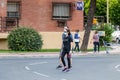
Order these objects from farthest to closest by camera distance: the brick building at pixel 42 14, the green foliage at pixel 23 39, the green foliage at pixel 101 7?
the green foliage at pixel 101 7
the brick building at pixel 42 14
the green foliage at pixel 23 39

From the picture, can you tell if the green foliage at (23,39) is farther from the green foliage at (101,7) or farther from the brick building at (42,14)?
the green foliage at (101,7)

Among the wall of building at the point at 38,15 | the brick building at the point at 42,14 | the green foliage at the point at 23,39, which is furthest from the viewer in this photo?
the wall of building at the point at 38,15

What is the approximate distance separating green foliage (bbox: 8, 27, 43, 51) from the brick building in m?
3.36

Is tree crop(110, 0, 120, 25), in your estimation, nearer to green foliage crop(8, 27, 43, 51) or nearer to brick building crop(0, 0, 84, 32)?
brick building crop(0, 0, 84, 32)

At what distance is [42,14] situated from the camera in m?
40.3

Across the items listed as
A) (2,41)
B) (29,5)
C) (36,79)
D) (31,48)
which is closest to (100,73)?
(36,79)

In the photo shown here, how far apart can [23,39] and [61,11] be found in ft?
23.3

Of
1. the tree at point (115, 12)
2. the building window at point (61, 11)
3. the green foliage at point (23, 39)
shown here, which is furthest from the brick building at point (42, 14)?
the tree at point (115, 12)

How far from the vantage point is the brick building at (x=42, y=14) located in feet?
128

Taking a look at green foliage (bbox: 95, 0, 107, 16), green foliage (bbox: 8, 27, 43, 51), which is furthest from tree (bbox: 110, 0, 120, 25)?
green foliage (bbox: 8, 27, 43, 51)

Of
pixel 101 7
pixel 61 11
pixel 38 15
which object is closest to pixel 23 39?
pixel 38 15

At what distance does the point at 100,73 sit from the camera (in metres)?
19.4

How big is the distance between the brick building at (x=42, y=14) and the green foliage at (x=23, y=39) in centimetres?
336

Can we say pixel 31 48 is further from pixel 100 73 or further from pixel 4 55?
pixel 100 73
